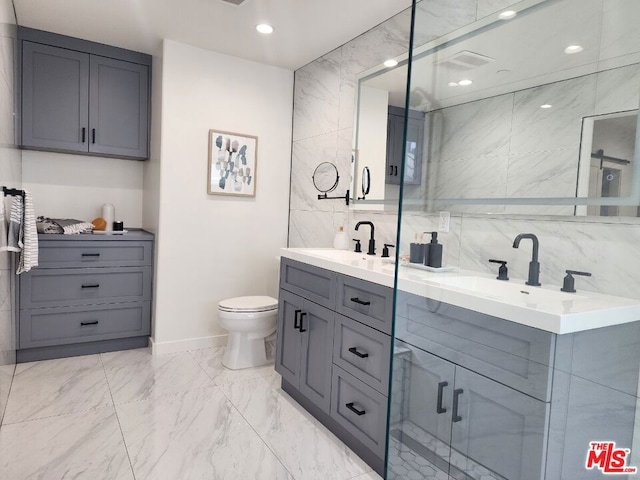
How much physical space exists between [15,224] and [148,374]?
4.06 ft

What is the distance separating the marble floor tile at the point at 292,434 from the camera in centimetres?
190

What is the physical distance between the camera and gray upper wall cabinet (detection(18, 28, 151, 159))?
306cm

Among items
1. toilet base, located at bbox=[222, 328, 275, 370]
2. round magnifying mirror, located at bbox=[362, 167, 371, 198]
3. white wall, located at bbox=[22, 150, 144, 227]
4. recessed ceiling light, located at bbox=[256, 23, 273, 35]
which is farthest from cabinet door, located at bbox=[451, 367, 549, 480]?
white wall, located at bbox=[22, 150, 144, 227]

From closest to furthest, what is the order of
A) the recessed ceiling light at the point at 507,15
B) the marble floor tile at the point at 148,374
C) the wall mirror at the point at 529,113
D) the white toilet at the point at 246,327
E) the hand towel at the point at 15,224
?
the wall mirror at the point at 529,113 < the recessed ceiling light at the point at 507,15 < the hand towel at the point at 15,224 < the marble floor tile at the point at 148,374 < the white toilet at the point at 246,327

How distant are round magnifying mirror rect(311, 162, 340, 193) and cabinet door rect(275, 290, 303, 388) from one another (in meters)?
0.90

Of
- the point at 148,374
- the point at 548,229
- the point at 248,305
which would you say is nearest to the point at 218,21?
the point at 248,305

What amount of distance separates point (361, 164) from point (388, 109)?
0.41m

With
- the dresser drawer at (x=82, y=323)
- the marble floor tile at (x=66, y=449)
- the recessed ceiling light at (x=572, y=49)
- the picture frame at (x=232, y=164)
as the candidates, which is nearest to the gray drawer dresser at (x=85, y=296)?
the dresser drawer at (x=82, y=323)

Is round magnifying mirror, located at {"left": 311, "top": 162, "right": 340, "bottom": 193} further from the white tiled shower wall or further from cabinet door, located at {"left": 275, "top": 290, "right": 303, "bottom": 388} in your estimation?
the white tiled shower wall

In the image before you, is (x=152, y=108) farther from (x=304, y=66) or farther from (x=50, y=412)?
(x=50, y=412)

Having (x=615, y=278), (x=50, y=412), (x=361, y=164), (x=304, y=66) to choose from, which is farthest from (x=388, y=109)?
(x=50, y=412)

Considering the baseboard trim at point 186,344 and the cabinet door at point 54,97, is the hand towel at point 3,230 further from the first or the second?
the baseboard trim at point 186,344

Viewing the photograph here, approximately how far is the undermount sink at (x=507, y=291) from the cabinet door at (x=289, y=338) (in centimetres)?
158

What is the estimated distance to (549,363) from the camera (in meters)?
0.81
